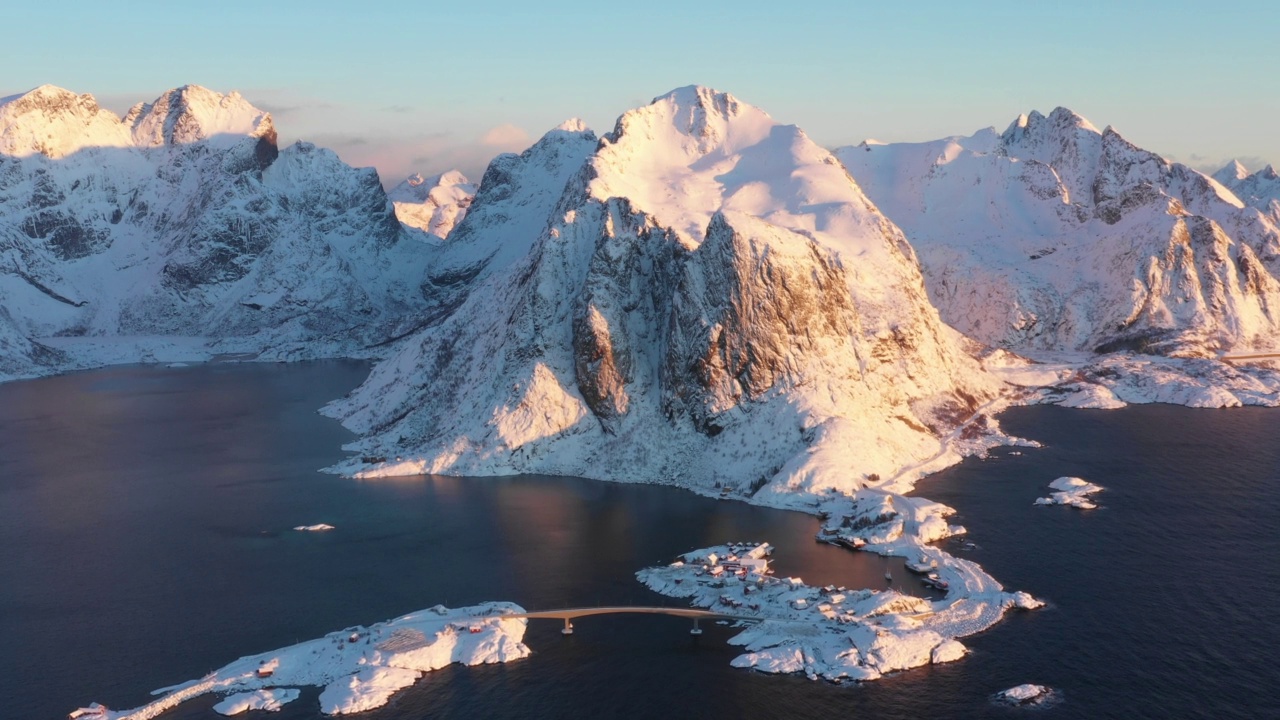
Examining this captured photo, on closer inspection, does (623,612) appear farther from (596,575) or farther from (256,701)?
(256,701)

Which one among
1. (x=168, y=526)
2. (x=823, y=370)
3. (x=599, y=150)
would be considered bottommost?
(x=168, y=526)

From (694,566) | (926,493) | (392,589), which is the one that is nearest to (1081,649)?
(694,566)

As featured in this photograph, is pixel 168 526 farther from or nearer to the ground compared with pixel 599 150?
nearer to the ground

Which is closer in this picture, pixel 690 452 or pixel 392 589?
pixel 392 589

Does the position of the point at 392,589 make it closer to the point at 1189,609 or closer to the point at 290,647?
the point at 290,647

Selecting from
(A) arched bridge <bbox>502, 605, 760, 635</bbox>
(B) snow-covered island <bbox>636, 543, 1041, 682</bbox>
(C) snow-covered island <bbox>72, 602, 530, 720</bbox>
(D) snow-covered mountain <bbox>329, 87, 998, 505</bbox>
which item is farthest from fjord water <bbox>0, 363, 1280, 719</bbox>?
(D) snow-covered mountain <bbox>329, 87, 998, 505</bbox>

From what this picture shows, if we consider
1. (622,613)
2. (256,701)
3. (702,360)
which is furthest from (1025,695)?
(702,360)

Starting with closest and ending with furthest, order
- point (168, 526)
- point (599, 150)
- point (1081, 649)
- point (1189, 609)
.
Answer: point (1081, 649) → point (1189, 609) → point (168, 526) → point (599, 150)
